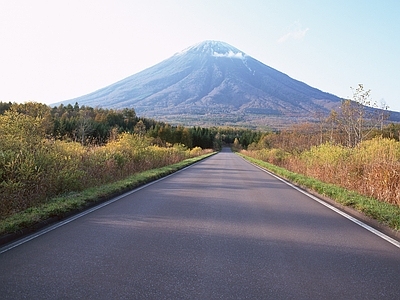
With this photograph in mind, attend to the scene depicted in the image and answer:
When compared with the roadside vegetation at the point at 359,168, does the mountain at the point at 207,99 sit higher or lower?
higher

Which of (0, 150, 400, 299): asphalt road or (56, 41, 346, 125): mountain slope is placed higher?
(56, 41, 346, 125): mountain slope

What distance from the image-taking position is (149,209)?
9984 mm

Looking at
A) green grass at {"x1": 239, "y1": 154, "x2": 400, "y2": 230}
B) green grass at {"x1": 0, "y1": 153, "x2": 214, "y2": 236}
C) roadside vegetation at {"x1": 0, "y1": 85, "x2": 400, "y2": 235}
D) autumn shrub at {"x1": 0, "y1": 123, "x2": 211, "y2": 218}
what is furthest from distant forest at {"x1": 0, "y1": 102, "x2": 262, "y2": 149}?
green grass at {"x1": 239, "y1": 154, "x2": 400, "y2": 230}

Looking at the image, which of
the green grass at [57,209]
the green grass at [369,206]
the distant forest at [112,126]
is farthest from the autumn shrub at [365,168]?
the distant forest at [112,126]

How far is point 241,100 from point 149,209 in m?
186

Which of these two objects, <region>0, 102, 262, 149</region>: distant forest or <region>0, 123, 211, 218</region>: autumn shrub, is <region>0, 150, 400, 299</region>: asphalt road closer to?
<region>0, 123, 211, 218</region>: autumn shrub

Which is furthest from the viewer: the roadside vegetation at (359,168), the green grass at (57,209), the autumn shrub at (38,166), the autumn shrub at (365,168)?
the autumn shrub at (365,168)

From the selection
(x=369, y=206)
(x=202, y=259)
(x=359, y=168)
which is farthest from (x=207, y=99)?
(x=202, y=259)

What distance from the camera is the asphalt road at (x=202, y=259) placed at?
15.0ft

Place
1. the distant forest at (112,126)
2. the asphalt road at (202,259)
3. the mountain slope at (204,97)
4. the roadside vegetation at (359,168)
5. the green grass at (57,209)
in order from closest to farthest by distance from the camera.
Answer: the asphalt road at (202,259)
the green grass at (57,209)
the roadside vegetation at (359,168)
the distant forest at (112,126)
the mountain slope at (204,97)

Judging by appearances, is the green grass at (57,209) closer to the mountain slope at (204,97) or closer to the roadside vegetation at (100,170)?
the roadside vegetation at (100,170)

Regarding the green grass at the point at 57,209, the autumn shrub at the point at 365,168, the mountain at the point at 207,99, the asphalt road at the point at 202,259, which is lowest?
the green grass at the point at 57,209

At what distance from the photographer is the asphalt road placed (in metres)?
4.57

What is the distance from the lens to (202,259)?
18.8ft
